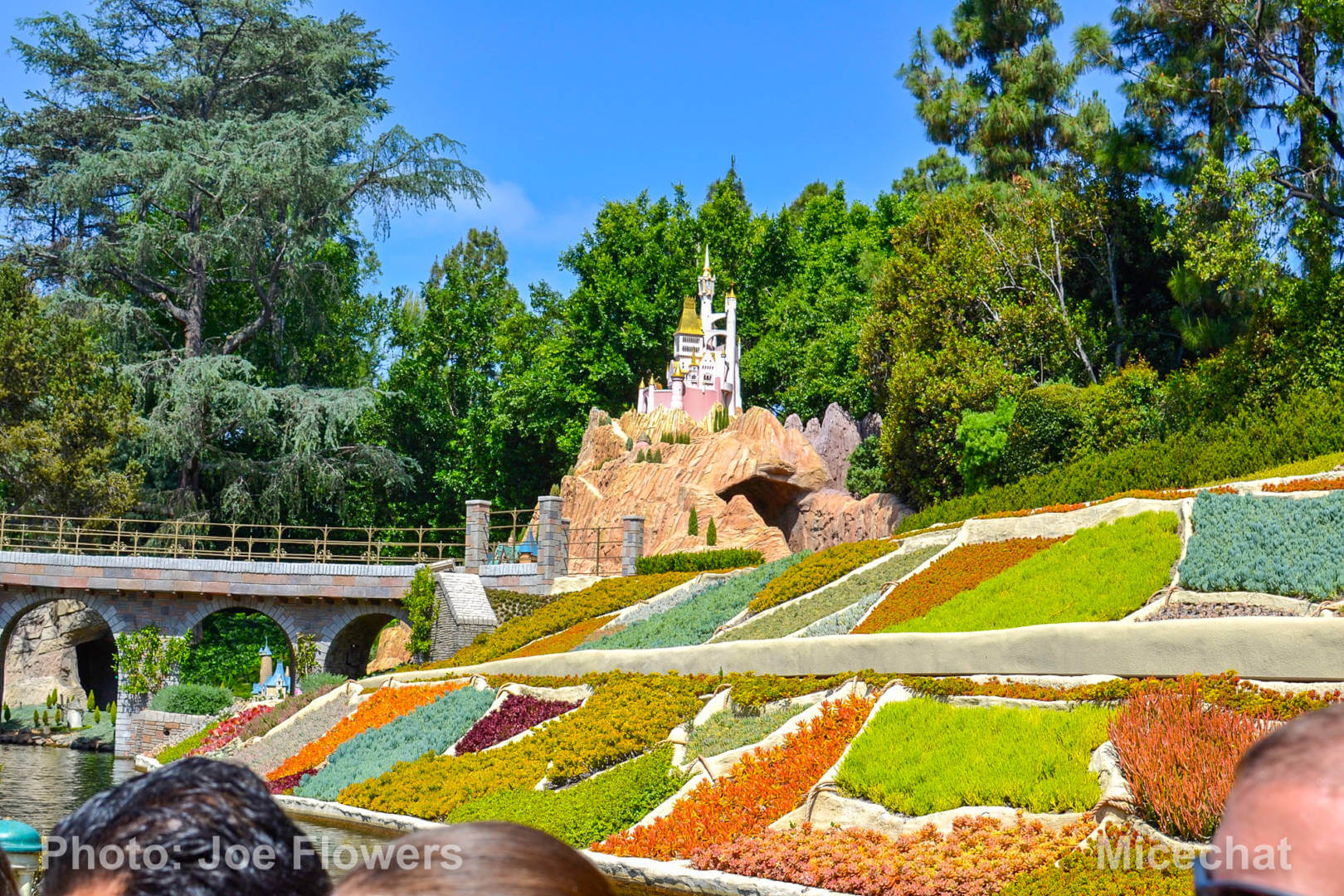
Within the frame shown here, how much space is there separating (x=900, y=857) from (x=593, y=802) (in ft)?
13.9

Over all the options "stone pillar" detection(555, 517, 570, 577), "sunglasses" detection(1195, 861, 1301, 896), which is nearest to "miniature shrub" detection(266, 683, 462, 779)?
"stone pillar" detection(555, 517, 570, 577)

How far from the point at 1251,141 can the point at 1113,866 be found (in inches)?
875

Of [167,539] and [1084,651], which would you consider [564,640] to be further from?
[167,539]

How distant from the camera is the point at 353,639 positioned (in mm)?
34750

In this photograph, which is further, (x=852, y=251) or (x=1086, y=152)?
(x=852, y=251)

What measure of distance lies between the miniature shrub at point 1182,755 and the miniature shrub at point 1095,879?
39 cm

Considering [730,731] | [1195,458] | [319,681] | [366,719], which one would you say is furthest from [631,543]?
[730,731]

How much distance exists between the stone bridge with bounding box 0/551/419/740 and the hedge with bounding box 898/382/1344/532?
15.1 m

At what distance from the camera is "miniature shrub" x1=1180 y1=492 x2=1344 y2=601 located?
13.3 m

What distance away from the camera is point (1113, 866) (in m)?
8.50

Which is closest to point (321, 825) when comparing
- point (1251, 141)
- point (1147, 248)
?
point (1251, 141)

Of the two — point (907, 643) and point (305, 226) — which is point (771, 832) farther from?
point (305, 226)

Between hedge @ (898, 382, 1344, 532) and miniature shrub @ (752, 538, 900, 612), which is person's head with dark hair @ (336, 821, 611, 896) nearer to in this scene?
miniature shrub @ (752, 538, 900, 612)

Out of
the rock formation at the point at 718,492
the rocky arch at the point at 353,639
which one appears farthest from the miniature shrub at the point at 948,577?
the rocky arch at the point at 353,639
